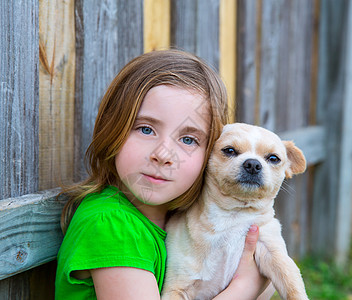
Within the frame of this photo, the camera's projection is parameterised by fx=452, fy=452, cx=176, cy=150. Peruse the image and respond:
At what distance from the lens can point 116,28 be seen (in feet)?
6.98

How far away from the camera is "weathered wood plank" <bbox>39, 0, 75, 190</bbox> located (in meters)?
1.82

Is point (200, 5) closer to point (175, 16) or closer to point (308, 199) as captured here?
point (175, 16)

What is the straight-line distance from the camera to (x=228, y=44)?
3.21 m

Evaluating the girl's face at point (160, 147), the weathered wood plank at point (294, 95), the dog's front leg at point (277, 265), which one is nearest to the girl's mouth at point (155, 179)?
the girl's face at point (160, 147)

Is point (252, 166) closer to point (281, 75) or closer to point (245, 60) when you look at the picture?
point (245, 60)

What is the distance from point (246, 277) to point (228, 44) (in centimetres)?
187

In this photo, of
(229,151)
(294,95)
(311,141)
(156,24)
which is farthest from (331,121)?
(229,151)

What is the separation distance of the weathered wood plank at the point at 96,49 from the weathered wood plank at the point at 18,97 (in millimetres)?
297

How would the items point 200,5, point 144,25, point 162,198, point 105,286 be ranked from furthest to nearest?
1. point 200,5
2. point 144,25
3. point 162,198
4. point 105,286

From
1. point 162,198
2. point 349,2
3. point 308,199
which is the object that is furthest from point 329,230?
point 162,198

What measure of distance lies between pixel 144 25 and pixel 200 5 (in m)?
0.44

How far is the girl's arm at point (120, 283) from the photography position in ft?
5.16

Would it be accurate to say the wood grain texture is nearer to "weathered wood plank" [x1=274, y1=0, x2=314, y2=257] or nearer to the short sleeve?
"weathered wood plank" [x1=274, y1=0, x2=314, y2=257]

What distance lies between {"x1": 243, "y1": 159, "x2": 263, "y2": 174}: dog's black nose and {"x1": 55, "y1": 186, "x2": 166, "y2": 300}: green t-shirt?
45 centimetres
